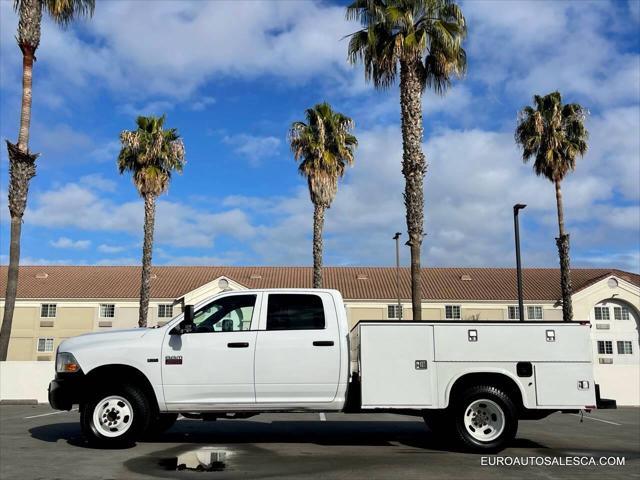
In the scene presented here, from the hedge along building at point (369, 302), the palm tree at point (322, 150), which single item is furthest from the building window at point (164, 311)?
the palm tree at point (322, 150)

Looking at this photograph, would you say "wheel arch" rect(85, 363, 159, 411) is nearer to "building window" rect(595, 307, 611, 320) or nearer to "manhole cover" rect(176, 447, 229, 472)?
"manhole cover" rect(176, 447, 229, 472)

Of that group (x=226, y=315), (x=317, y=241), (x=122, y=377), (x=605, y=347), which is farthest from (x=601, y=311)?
(x=122, y=377)

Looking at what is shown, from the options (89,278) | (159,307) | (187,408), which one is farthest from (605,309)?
(187,408)

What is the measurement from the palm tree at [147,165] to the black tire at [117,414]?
71.7ft

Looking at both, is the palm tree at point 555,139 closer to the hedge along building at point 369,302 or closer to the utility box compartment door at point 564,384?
the hedge along building at point 369,302

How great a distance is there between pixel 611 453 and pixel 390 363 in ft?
12.4

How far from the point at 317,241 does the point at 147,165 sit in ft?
32.2

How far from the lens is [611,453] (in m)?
8.94

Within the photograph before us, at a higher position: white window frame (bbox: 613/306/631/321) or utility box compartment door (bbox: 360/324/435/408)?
white window frame (bbox: 613/306/631/321)

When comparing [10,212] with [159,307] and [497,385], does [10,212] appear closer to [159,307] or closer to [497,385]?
[497,385]

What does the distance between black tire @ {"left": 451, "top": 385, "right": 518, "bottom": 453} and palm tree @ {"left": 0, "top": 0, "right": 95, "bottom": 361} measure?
55.1 feet

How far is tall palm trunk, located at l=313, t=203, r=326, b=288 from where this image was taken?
2755 centimetres

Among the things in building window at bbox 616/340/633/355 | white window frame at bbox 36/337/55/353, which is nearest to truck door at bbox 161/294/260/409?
white window frame at bbox 36/337/55/353

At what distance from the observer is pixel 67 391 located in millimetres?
8320
